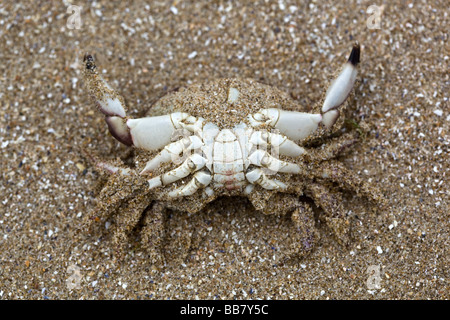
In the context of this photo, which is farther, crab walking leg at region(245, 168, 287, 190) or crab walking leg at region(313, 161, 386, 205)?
crab walking leg at region(313, 161, 386, 205)

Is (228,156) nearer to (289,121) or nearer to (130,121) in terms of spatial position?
(289,121)

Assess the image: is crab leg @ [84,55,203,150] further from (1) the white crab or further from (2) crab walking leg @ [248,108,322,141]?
(2) crab walking leg @ [248,108,322,141]

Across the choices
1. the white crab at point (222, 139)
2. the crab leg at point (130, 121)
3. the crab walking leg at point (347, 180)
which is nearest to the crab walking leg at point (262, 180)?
the white crab at point (222, 139)

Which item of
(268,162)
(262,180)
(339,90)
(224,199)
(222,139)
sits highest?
(339,90)

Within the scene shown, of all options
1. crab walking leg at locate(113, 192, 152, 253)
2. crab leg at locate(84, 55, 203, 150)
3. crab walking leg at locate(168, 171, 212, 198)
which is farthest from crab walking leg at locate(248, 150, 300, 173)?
crab walking leg at locate(113, 192, 152, 253)

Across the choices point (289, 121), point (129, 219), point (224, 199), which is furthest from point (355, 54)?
point (129, 219)

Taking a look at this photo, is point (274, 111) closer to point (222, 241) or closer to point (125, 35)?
point (222, 241)
